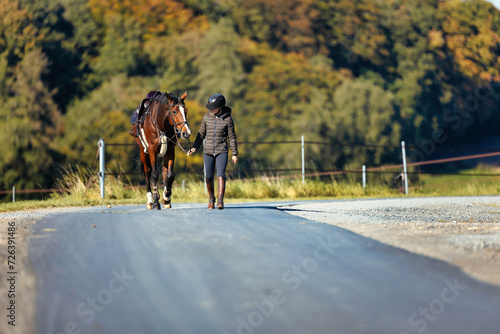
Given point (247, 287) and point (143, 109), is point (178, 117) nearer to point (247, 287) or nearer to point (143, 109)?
point (143, 109)

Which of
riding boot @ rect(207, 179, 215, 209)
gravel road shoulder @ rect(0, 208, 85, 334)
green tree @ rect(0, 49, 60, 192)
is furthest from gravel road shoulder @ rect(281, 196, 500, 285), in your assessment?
green tree @ rect(0, 49, 60, 192)

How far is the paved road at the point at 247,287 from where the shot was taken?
3.20m

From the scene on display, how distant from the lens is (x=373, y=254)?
478 centimetres

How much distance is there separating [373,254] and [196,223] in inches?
85.5

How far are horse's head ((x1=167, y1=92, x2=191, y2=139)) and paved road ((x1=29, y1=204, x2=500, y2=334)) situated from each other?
301 cm

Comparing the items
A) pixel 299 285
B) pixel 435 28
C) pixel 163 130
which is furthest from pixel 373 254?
pixel 435 28

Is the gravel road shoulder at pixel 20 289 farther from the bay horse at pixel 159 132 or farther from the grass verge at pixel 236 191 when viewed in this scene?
the grass verge at pixel 236 191

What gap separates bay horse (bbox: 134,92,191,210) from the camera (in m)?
8.75

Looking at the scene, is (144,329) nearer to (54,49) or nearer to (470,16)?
(54,49)

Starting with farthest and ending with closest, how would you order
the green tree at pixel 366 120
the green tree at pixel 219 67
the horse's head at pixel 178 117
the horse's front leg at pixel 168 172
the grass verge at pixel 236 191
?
the green tree at pixel 366 120
the green tree at pixel 219 67
the grass verge at pixel 236 191
the horse's front leg at pixel 168 172
the horse's head at pixel 178 117

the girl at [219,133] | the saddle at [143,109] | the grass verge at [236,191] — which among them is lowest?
the grass verge at [236,191]

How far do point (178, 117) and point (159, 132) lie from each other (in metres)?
0.51

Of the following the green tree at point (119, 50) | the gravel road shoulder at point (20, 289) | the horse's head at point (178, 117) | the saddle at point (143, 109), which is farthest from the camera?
the green tree at point (119, 50)

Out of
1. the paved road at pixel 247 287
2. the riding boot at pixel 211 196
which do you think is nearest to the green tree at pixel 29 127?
the riding boot at pixel 211 196
